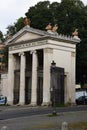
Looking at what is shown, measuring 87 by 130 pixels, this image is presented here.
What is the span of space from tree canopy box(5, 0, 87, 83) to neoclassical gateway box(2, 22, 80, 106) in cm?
547

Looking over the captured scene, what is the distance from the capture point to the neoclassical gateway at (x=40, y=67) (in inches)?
2141

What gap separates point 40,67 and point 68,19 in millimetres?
10994

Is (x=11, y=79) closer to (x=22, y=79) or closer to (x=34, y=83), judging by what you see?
(x=22, y=79)

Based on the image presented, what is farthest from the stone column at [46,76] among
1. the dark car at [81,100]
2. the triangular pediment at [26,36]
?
the dark car at [81,100]

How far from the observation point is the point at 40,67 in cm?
5659

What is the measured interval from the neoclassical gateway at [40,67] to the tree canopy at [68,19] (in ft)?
17.9

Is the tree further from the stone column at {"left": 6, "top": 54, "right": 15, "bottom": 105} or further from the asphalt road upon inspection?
the asphalt road

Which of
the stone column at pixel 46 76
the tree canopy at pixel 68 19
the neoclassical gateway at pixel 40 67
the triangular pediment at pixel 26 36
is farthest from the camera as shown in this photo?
the tree canopy at pixel 68 19

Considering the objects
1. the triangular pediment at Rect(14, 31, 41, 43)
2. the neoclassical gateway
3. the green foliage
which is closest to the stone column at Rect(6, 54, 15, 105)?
the neoclassical gateway

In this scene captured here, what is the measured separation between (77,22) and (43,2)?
296 inches

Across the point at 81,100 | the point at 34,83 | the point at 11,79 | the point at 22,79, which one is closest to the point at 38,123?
the point at 34,83

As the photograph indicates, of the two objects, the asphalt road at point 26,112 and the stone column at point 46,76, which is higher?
the stone column at point 46,76

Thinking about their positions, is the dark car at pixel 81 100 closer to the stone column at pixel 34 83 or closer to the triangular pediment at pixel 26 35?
the stone column at pixel 34 83

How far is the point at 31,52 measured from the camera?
189 feet
